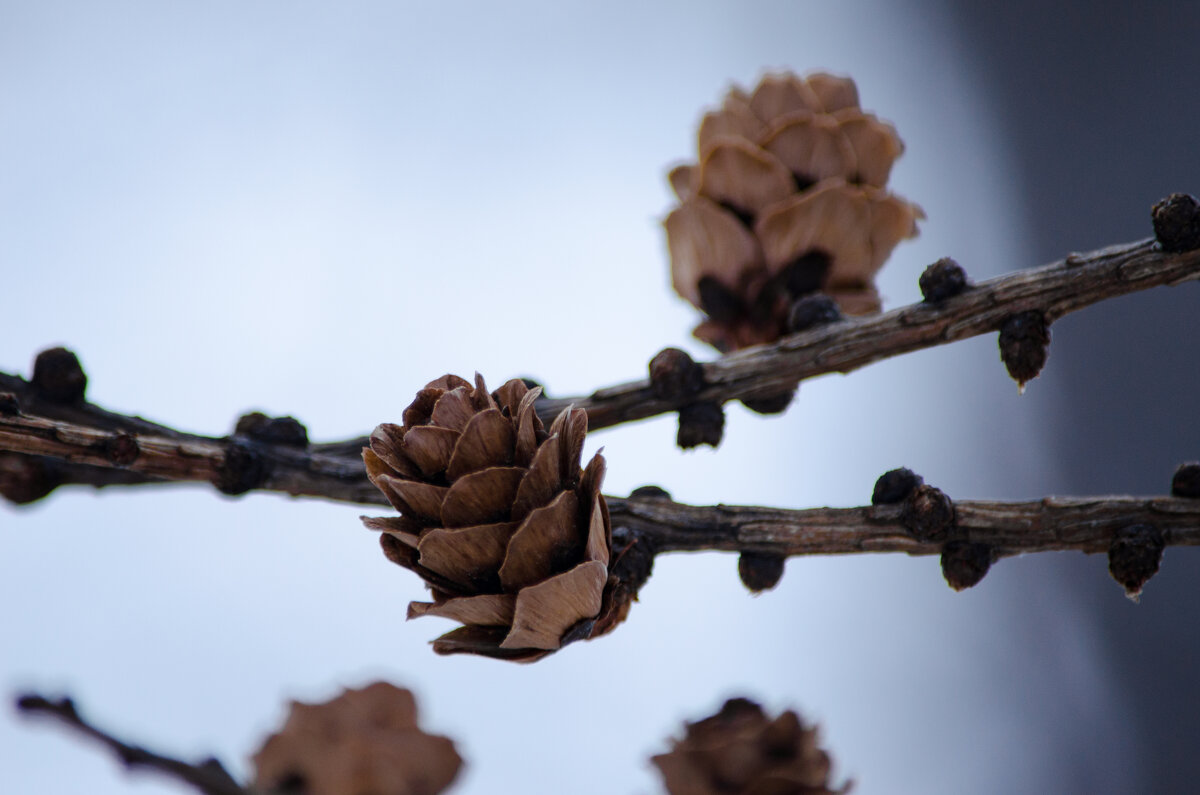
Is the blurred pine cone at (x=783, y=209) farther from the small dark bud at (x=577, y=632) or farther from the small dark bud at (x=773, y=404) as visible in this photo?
the small dark bud at (x=577, y=632)

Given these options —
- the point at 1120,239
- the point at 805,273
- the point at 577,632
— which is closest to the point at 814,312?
the point at 805,273

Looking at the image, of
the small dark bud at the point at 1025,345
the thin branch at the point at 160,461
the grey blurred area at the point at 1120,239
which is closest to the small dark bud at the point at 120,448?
the thin branch at the point at 160,461

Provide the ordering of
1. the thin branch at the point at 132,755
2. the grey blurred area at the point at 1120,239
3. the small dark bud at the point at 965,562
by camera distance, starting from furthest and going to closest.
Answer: the grey blurred area at the point at 1120,239 < the small dark bud at the point at 965,562 < the thin branch at the point at 132,755

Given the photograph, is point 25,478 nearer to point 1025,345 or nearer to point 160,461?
point 160,461

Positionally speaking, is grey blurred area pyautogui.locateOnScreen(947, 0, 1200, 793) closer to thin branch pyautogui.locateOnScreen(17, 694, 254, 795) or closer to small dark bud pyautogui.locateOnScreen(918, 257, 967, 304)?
small dark bud pyautogui.locateOnScreen(918, 257, 967, 304)

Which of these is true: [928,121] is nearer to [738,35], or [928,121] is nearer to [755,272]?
[738,35]

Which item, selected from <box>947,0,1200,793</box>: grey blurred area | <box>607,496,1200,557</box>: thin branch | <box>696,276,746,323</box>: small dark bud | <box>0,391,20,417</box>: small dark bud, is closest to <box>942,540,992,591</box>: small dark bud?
<box>607,496,1200,557</box>: thin branch

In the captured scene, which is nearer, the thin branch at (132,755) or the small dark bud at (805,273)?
the thin branch at (132,755)
